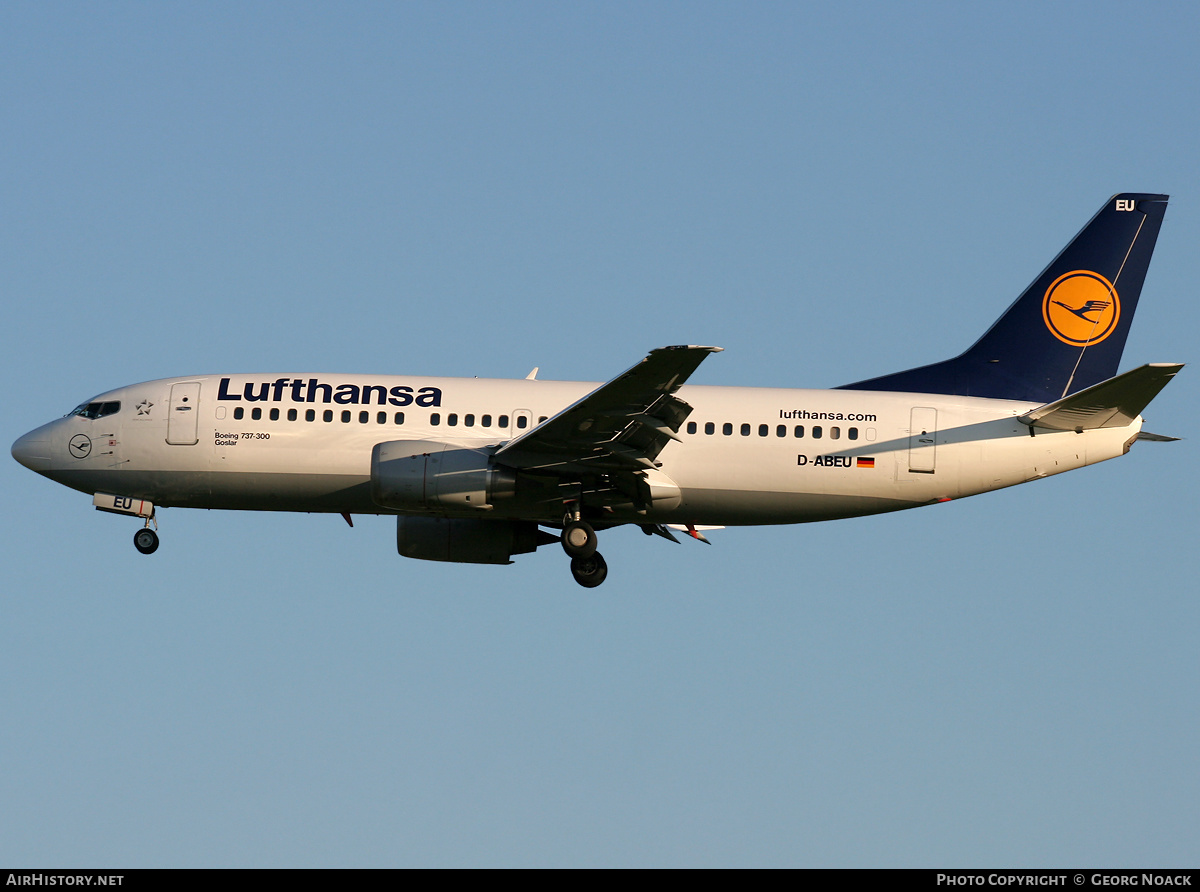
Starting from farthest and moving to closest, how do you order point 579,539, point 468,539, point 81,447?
point 468,539
point 81,447
point 579,539

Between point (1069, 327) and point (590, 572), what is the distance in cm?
1249

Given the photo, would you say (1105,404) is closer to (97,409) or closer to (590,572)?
(590,572)

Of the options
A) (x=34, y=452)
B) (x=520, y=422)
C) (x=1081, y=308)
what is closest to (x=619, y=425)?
(x=520, y=422)

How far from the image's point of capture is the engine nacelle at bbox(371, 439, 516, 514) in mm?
30375

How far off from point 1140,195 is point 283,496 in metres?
21.0

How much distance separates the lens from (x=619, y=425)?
29453 mm

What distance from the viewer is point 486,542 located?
3419 centimetres

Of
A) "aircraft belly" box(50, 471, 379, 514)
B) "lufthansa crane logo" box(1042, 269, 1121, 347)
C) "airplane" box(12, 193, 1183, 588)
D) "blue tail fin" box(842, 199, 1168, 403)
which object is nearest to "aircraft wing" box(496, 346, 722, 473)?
"airplane" box(12, 193, 1183, 588)

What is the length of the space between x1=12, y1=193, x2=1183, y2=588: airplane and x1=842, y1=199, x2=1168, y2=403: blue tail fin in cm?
5

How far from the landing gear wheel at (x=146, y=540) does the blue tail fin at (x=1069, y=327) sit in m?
16.5

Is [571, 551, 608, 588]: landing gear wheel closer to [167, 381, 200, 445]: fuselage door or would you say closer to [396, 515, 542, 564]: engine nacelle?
[396, 515, 542, 564]: engine nacelle
